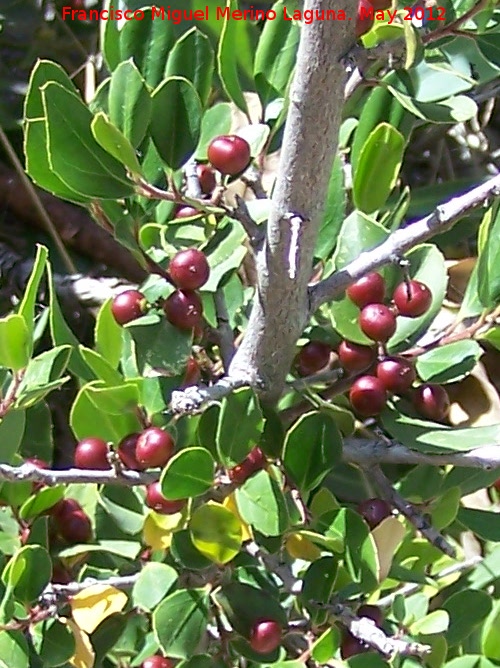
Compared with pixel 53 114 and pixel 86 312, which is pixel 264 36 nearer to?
pixel 53 114

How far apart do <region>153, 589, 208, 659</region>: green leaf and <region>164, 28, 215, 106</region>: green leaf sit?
1.17 ft

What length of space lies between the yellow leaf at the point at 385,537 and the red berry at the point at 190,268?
205mm

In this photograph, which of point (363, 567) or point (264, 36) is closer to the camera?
point (363, 567)

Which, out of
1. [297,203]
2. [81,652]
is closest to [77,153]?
[297,203]

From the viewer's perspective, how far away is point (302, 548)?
68 centimetres

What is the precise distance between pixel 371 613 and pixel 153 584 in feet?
0.51

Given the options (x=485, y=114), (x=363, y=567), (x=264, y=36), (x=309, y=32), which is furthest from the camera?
(x=485, y=114)

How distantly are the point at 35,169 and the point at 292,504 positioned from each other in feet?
0.97

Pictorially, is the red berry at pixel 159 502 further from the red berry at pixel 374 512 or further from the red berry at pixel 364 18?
the red berry at pixel 364 18

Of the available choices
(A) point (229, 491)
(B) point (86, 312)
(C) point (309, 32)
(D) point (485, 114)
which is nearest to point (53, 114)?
(C) point (309, 32)

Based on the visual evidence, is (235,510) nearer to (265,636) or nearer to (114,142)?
(265,636)

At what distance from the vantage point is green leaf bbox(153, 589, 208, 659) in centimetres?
62

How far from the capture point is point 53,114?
58cm

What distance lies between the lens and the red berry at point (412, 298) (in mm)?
668
